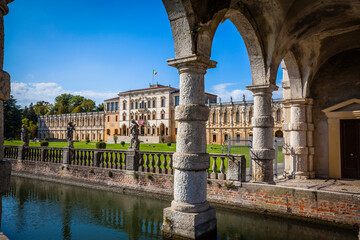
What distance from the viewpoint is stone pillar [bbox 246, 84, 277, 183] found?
7.04 meters

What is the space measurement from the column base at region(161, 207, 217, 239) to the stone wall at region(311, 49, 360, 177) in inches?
283

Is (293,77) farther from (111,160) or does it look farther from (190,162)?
(111,160)

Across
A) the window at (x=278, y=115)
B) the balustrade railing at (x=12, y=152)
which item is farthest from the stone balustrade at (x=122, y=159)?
the window at (x=278, y=115)

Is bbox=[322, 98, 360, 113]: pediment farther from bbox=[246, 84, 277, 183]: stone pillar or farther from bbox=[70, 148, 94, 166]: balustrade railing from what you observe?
bbox=[70, 148, 94, 166]: balustrade railing

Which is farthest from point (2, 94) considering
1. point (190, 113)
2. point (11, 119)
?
point (11, 119)

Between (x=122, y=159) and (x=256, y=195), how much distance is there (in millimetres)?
6980

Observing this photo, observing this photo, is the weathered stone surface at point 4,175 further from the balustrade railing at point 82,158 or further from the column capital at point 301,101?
the column capital at point 301,101

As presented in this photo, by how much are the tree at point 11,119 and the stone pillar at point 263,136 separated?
52.9m

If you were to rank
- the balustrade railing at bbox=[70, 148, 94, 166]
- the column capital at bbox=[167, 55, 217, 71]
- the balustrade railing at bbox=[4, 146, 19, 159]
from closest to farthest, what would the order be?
1. the column capital at bbox=[167, 55, 217, 71]
2. the balustrade railing at bbox=[70, 148, 94, 166]
3. the balustrade railing at bbox=[4, 146, 19, 159]

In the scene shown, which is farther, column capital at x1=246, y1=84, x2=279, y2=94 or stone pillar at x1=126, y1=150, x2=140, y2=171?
stone pillar at x1=126, y1=150, x2=140, y2=171

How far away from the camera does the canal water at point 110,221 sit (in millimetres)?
5586

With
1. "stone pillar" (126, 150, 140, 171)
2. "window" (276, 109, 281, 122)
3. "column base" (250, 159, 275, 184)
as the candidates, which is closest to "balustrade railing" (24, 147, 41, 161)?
"stone pillar" (126, 150, 140, 171)

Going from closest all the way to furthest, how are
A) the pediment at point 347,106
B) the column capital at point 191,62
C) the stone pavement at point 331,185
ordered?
the column capital at point 191,62, the stone pavement at point 331,185, the pediment at point 347,106

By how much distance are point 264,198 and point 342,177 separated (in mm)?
4864
